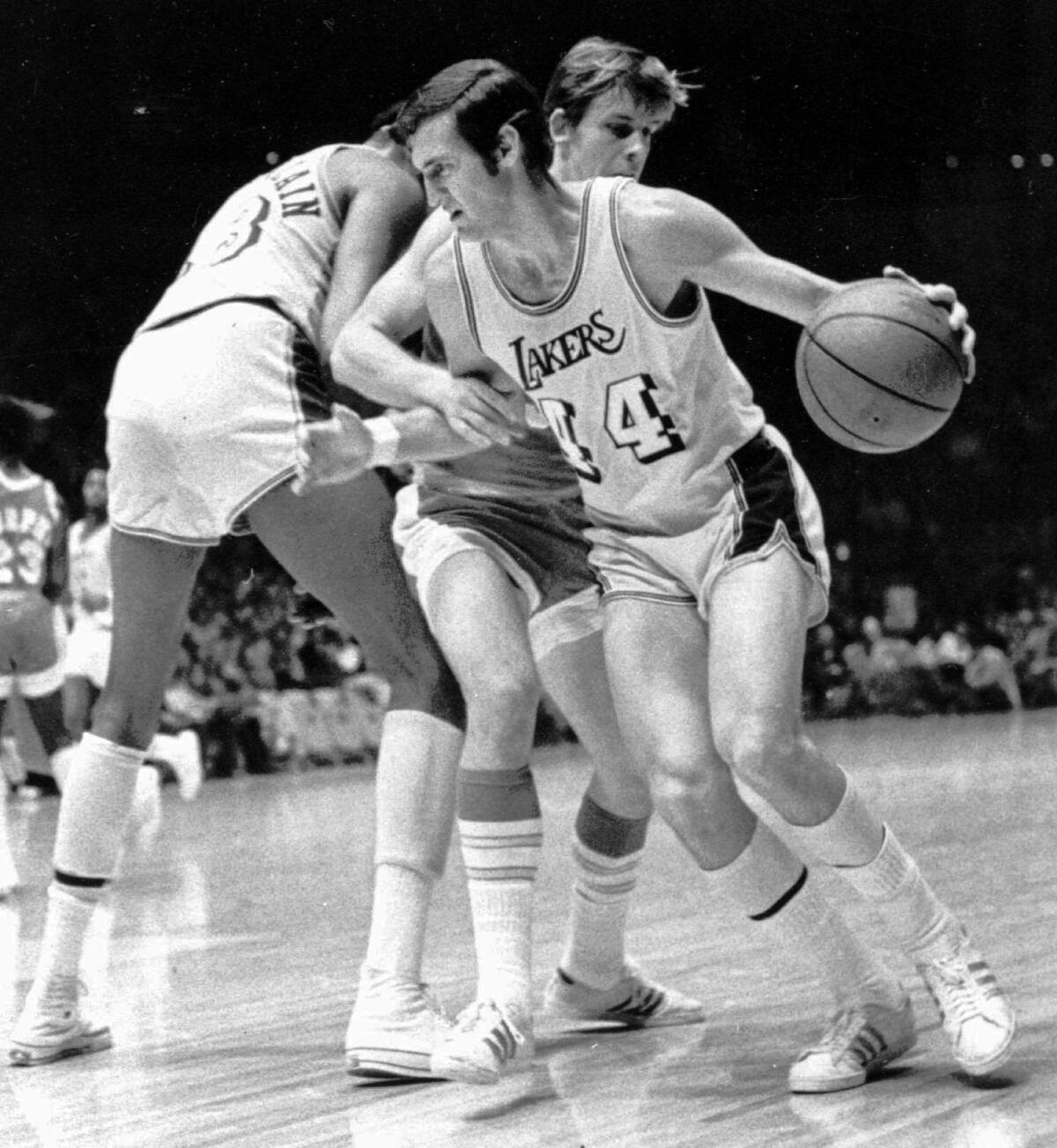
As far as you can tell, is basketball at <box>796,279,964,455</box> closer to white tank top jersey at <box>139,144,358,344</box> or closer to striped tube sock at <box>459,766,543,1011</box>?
striped tube sock at <box>459,766,543,1011</box>

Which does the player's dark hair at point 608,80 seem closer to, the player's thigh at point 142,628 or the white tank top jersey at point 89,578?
the player's thigh at point 142,628

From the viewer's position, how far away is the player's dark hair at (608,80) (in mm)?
3115

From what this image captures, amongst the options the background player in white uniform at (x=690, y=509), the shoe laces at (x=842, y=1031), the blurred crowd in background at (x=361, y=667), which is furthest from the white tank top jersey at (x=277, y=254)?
the blurred crowd in background at (x=361, y=667)

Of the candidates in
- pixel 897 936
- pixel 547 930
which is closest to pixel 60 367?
pixel 547 930

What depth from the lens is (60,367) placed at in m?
11.7

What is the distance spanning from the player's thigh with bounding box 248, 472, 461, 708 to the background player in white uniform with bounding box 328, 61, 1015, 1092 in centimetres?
24

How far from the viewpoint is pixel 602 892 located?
312cm

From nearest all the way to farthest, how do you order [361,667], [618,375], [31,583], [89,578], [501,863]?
Result: [618,375]
[501,863]
[31,583]
[89,578]
[361,667]

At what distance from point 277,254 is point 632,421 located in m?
0.78

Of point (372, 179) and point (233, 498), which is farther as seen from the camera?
point (372, 179)

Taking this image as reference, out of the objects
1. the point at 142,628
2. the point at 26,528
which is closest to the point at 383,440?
the point at 142,628

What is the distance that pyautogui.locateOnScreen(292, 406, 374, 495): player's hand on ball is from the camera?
2.70m

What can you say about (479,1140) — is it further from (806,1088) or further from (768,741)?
(768,741)

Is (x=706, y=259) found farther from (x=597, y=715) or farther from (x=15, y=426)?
(x=15, y=426)
